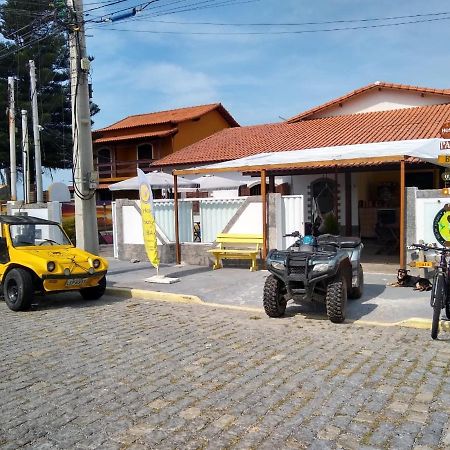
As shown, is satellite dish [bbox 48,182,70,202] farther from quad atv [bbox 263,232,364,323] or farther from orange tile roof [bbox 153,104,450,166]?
quad atv [bbox 263,232,364,323]

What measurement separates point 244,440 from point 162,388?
1.25 m

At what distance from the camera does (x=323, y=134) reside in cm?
1903

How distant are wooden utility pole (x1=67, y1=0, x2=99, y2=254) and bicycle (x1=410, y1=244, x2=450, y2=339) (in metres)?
7.38

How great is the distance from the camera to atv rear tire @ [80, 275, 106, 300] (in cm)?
912

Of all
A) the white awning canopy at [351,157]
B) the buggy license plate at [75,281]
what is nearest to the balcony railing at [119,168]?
the white awning canopy at [351,157]

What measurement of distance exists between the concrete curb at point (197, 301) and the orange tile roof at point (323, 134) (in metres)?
9.30

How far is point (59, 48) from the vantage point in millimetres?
36531

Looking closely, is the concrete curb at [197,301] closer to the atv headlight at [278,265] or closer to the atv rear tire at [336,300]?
the atv rear tire at [336,300]

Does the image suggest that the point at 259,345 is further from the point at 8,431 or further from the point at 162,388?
the point at 8,431

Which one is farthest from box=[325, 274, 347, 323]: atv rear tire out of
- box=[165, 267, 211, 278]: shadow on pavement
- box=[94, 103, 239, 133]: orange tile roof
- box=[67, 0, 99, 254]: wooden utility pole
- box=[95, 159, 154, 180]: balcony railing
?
box=[95, 159, 154, 180]: balcony railing

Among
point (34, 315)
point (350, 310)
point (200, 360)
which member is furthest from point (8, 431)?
point (350, 310)

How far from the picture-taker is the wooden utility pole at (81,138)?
434 inches

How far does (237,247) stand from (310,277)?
5.02 meters

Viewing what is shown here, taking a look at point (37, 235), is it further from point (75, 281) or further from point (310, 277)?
point (310, 277)
